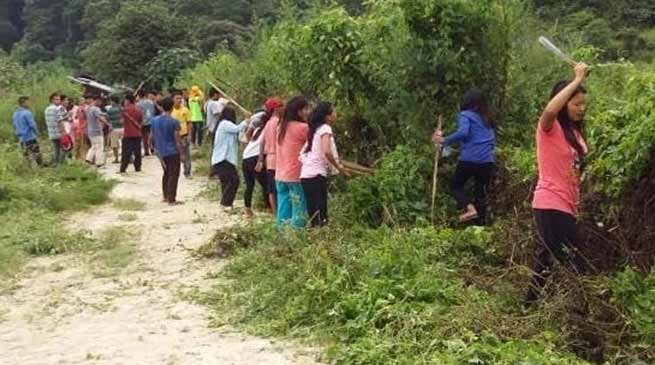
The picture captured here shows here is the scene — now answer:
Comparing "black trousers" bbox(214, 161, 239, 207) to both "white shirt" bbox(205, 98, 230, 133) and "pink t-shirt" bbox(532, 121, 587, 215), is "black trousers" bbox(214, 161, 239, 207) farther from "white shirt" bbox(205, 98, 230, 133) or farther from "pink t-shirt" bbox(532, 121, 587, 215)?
"pink t-shirt" bbox(532, 121, 587, 215)

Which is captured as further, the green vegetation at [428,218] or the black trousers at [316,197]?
the black trousers at [316,197]

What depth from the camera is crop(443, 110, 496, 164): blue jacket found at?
811 cm

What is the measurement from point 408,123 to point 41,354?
458cm

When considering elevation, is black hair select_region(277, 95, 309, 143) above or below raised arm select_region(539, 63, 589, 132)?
below

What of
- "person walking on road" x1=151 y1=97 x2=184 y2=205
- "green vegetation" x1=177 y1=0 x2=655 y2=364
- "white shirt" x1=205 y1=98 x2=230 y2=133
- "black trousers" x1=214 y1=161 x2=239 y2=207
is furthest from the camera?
"white shirt" x1=205 y1=98 x2=230 y2=133

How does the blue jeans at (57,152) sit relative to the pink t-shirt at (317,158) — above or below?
below

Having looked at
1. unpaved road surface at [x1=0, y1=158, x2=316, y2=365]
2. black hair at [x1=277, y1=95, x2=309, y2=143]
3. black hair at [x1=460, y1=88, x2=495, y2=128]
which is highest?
black hair at [x1=460, y1=88, x2=495, y2=128]

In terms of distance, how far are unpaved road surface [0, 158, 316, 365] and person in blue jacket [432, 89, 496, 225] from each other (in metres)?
2.51

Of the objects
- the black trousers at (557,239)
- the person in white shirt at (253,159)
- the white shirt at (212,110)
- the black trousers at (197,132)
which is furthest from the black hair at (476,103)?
the black trousers at (197,132)

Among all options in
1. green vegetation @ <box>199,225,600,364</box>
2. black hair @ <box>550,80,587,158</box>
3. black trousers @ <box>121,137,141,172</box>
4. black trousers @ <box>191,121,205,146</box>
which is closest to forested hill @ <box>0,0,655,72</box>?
black trousers @ <box>191,121,205,146</box>

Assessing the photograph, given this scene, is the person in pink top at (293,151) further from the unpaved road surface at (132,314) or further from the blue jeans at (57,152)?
the blue jeans at (57,152)

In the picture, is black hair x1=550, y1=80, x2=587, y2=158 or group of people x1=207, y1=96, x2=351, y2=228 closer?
black hair x1=550, y1=80, x2=587, y2=158

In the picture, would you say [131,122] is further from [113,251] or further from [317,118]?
[317,118]

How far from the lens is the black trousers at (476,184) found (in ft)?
27.1
